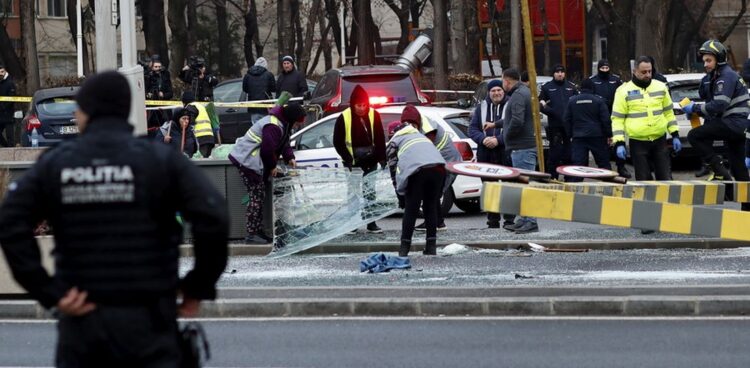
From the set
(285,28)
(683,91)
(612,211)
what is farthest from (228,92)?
(612,211)

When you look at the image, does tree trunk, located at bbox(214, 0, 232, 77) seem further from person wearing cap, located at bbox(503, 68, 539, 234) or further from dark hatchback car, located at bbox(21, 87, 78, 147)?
person wearing cap, located at bbox(503, 68, 539, 234)

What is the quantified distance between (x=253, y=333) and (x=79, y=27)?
35.3 meters

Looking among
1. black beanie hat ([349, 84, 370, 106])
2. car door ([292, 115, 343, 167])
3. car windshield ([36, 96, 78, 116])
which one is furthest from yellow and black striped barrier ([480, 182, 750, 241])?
car windshield ([36, 96, 78, 116])

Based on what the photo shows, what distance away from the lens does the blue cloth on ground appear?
42.4 feet

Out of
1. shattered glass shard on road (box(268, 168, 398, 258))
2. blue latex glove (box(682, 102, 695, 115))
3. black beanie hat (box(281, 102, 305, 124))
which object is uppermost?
black beanie hat (box(281, 102, 305, 124))

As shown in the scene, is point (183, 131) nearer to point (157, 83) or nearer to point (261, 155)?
point (261, 155)

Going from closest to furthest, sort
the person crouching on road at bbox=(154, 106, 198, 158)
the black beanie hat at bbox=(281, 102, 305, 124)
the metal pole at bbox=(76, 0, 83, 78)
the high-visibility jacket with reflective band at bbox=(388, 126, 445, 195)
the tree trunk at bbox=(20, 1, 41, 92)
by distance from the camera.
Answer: the high-visibility jacket with reflective band at bbox=(388, 126, 445, 195) → the black beanie hat at bbox=(281, 102, 305, 124) → the person crouching on road at bbox=(154, 106, 198, 158) → the tree trunk at bbox=(20, 1, 41, 92) → the metal pole at bbox=(76, 0, 83, 78)

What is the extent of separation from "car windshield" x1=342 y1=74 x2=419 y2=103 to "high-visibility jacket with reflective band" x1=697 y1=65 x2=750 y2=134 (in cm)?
801

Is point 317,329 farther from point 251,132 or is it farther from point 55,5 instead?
point 55,5

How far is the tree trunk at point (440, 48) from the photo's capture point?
32.9 metres

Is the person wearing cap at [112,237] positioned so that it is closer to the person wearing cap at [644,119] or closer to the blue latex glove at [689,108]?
the blue latex glove at [689,108]

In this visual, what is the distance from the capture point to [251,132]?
15039 millimetres

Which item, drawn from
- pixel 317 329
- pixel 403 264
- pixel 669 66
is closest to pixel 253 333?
pixel 317 329

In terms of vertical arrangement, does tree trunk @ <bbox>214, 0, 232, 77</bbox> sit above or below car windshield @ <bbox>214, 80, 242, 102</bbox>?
above
